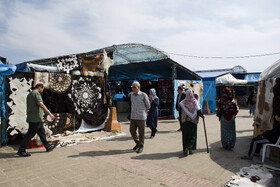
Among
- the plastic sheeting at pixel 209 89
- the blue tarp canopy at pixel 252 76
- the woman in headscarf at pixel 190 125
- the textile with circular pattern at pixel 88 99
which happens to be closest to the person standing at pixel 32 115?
the textile with circular pattern at pixel 88 99

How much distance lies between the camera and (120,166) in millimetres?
4105

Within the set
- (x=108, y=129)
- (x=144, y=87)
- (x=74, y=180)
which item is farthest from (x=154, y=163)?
(x=144, y=87)

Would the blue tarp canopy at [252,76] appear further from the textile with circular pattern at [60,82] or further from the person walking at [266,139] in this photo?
the textile with circular pattern at [60,82]

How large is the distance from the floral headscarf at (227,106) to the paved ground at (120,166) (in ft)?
2.92

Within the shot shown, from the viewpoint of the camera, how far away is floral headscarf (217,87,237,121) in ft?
17.1

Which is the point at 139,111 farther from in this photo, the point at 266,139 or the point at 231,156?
the point at 266,139

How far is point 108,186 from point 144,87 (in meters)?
11.1

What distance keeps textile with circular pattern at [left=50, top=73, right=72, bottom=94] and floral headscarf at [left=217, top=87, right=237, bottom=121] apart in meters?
4.53

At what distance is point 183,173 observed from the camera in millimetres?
3762

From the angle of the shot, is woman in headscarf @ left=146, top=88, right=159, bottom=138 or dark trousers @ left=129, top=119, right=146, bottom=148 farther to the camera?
woman in headscarf @ left=146, top=88, right=159, bottom=138

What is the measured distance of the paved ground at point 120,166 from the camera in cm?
342

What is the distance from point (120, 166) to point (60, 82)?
140 inches

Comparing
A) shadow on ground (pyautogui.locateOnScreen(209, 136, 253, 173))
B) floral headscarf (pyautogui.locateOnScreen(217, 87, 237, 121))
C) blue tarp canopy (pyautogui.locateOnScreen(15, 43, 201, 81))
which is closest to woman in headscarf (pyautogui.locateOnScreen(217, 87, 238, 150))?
floral headscarf (pyautogui.locateOnScreen(217, 87, 237, 121))

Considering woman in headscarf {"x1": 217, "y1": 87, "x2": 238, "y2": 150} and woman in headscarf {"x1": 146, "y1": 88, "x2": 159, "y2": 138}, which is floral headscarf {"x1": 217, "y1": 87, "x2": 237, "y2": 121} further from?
woman in headscarf {"x1": 146, "y1": 88, "x2": 159, "y2": 138}
